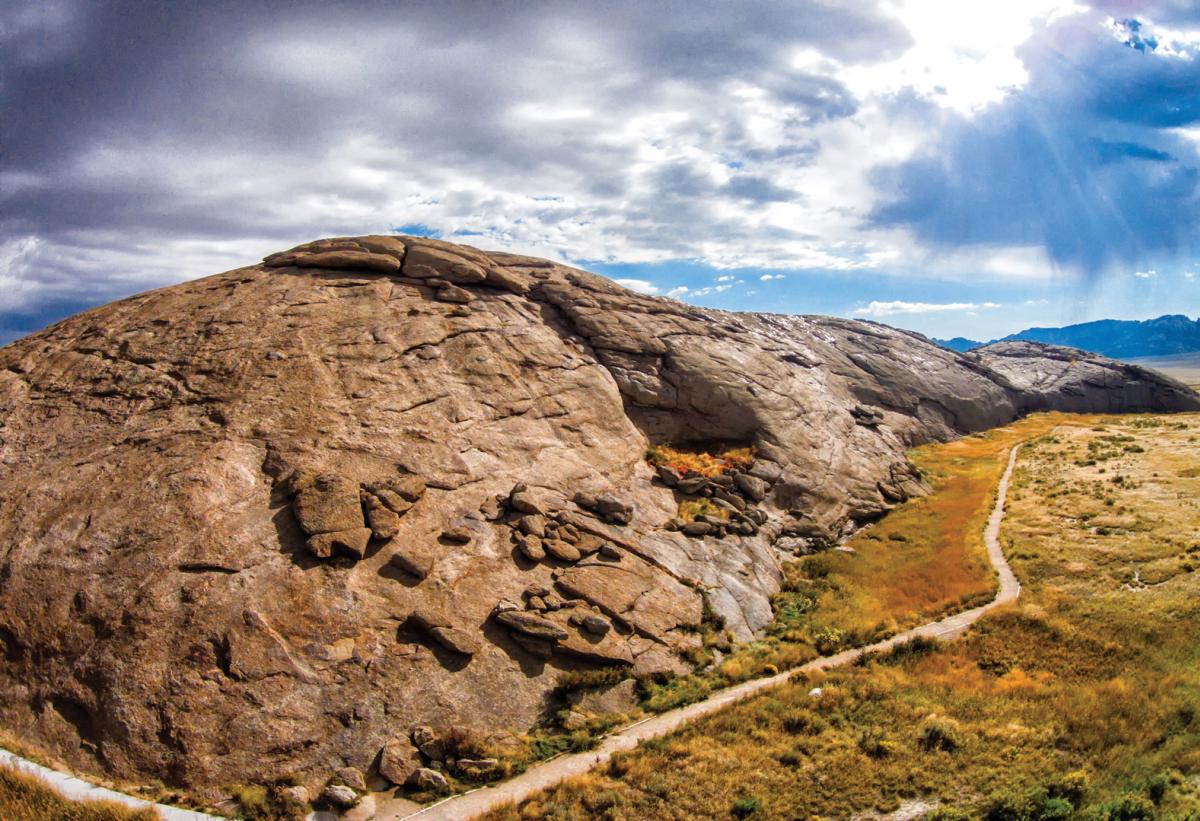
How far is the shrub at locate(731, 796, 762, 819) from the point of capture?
16906mm

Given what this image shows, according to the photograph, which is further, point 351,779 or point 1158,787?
point 351,779

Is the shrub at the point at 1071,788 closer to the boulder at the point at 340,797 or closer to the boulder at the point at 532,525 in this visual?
the boulder at the point at 340,797

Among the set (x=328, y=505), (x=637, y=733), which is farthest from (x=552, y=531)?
(x=637, y=733)

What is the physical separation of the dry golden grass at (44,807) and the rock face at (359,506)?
1702mm

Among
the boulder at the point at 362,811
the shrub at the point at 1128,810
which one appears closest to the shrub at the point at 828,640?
the shrub at the point at 1128,810

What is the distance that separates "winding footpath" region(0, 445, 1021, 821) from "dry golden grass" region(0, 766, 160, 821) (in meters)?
0.41

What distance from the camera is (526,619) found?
2345cm

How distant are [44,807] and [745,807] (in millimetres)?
17036

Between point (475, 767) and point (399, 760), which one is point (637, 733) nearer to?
point (475, 767)

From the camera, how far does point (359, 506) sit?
25156 mm

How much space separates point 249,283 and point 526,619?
28066mm

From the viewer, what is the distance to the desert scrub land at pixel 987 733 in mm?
16859

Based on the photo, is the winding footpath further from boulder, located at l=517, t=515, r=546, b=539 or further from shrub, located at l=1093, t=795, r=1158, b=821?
shrub, located at l=1093, t=795, r=1158, b=821

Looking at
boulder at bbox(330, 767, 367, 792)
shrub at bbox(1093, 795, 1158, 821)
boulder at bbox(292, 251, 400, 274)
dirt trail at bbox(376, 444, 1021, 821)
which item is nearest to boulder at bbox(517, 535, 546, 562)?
dirt trail at bbox(376, 444, 1021, 821)
